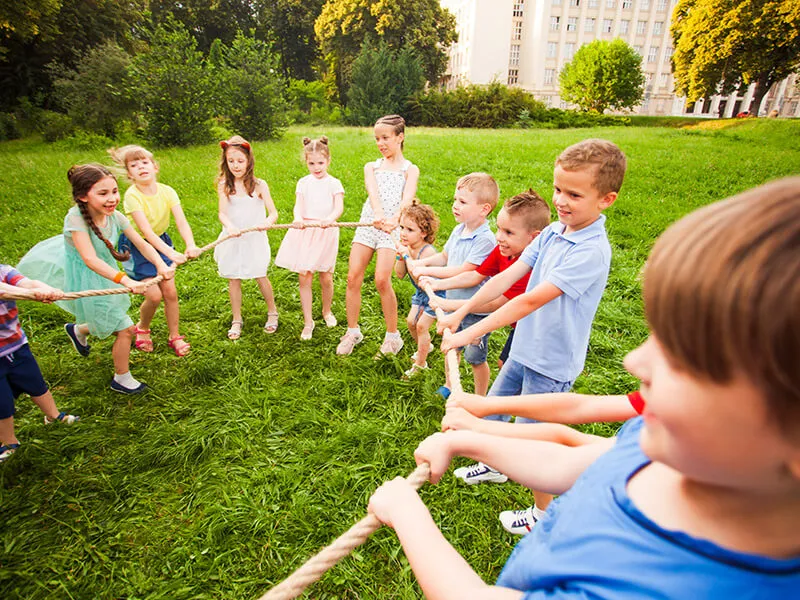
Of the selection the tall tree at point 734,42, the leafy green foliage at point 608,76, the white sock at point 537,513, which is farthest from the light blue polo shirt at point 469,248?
the leafy green foliage at point 608,76

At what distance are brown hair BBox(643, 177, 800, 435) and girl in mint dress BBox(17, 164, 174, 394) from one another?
11.5 ft

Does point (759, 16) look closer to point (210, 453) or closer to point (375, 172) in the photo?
point (375, 172)

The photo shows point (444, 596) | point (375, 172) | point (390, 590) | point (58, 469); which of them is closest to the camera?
point (444, 596)

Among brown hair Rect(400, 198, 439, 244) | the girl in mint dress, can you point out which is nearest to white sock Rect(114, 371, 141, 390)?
the girl in mint dress

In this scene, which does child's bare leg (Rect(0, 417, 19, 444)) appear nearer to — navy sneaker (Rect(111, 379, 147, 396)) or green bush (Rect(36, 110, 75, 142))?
navy sneaker (Rect(111, 379, 147, 396))

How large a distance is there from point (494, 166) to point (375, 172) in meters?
8.41

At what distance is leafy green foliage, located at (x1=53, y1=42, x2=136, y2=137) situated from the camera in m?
17.4

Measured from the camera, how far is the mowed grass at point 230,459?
99.0 inches

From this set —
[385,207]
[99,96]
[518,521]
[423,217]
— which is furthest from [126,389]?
[99,96]

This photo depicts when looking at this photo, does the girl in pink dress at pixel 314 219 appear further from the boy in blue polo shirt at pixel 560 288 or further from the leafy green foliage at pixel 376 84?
the leafy green foliage at pixel 376 84

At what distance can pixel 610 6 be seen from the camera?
182 feet

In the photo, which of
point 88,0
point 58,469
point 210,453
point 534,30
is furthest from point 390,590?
point 534,30

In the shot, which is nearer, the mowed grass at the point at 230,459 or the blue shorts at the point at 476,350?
the mowed grass at the point at 230,459

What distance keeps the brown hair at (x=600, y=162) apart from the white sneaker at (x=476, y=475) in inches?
76.8
